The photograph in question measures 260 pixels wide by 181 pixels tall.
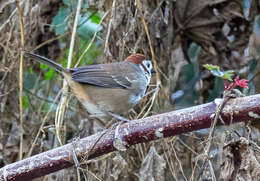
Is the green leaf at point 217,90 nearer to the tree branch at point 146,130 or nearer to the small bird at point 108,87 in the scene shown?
the small bird at point 108,87

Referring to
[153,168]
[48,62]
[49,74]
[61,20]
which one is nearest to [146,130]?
[153,168]

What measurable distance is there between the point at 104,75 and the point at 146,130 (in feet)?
3.86

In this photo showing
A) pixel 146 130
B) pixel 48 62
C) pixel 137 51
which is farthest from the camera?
pixel 137 51

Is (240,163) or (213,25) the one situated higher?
(213,25)

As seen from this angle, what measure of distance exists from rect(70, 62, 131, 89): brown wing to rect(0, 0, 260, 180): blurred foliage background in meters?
0.29

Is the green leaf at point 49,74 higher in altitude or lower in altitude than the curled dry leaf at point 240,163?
higher

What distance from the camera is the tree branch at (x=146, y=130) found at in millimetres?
2219

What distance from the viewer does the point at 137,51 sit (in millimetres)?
3873

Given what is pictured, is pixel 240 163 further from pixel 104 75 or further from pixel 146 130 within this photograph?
pixel 104 75

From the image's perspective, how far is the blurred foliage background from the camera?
148 inches

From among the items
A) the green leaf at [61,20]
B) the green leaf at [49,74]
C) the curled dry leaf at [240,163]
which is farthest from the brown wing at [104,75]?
the green leaf at [49,74]

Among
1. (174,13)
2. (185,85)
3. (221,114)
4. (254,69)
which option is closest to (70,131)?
(185,85)

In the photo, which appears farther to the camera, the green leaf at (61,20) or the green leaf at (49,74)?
the green leaf at (49,74)

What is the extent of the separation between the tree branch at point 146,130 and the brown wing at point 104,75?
81cm
